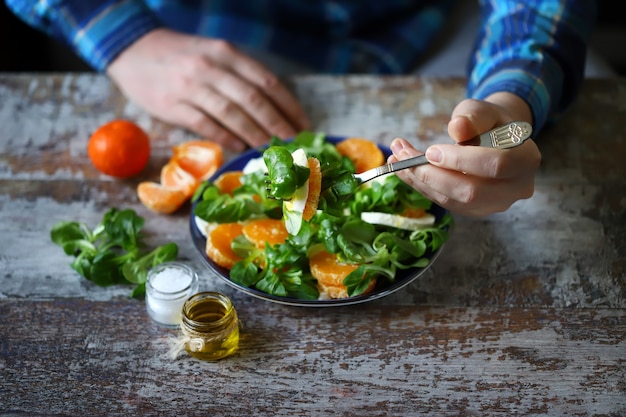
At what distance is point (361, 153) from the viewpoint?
4.30 feet

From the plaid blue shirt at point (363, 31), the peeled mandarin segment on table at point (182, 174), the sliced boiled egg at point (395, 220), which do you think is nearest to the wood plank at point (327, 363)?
the sliced boiled egg at point (395, 220)

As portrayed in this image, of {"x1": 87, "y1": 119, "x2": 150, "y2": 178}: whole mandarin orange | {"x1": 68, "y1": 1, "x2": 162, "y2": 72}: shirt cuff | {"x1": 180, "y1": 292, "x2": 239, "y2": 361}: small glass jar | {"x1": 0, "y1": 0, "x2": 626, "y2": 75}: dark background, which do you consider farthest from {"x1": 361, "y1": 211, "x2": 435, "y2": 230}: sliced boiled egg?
{"x1": 0, "y1": 0, "x2": 626, "y2": 75}: dark background

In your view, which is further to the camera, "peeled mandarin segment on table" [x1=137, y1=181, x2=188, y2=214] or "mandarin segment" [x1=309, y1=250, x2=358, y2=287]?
"peeled mandarin segment on table" [x1=137, y1=181, x2=188, y2=214]

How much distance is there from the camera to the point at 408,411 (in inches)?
37.5

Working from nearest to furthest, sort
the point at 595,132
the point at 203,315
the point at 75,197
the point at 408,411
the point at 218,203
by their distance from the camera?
1. the point at 408,411
2. the point at 203,315
3. the point at 218,203
4. the point at 75,197
5. the point at 595,132

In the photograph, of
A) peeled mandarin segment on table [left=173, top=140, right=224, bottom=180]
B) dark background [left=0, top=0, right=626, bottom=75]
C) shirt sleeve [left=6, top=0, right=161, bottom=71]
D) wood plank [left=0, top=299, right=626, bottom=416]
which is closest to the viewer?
wood plank [left=0, top=299, right=626, bottom=416]

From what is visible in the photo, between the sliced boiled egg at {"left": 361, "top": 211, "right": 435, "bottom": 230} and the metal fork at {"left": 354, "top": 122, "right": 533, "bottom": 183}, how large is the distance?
9 centimetres

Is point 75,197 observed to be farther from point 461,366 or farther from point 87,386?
point 461,366

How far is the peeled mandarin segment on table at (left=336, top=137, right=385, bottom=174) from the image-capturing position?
4.25 ft

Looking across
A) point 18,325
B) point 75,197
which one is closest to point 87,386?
point 18,325

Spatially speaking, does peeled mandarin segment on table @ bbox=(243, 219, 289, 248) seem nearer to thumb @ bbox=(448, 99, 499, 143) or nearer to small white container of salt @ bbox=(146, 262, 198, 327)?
small white container of salt @ bbox=(146, 262, 198, 327)

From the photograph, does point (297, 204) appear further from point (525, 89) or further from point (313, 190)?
point (525, 89)

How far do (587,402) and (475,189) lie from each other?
13.0 inches

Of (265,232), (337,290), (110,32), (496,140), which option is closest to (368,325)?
(337,290)
